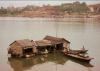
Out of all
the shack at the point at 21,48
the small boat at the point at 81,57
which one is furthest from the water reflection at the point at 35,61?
the shack at the point at 21,48

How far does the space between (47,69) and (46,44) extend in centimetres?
264

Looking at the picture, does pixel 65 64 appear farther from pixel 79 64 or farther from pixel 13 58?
pixel 13 58

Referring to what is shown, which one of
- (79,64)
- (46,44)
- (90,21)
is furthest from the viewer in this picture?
(90,21)

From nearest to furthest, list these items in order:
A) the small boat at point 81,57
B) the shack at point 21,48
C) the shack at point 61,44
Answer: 1. the small boat at point 81,57
2. the shack at point 21,48
3. the shack at point 61,44

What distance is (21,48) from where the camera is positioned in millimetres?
10461

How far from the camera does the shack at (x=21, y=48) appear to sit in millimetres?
10508

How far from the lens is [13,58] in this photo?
1054 centimetres

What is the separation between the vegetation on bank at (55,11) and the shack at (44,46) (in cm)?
1482

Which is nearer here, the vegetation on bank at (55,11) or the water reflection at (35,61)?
the water reflection at (35,61)

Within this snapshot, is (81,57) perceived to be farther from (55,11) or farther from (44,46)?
(55,11)

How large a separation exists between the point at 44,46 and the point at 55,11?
57.4 ft

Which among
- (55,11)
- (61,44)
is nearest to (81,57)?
(61,44)

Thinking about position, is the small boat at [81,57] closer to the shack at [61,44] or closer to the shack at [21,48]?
the shack at [61,44]

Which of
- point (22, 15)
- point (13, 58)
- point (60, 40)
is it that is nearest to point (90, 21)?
point (22, 15)
